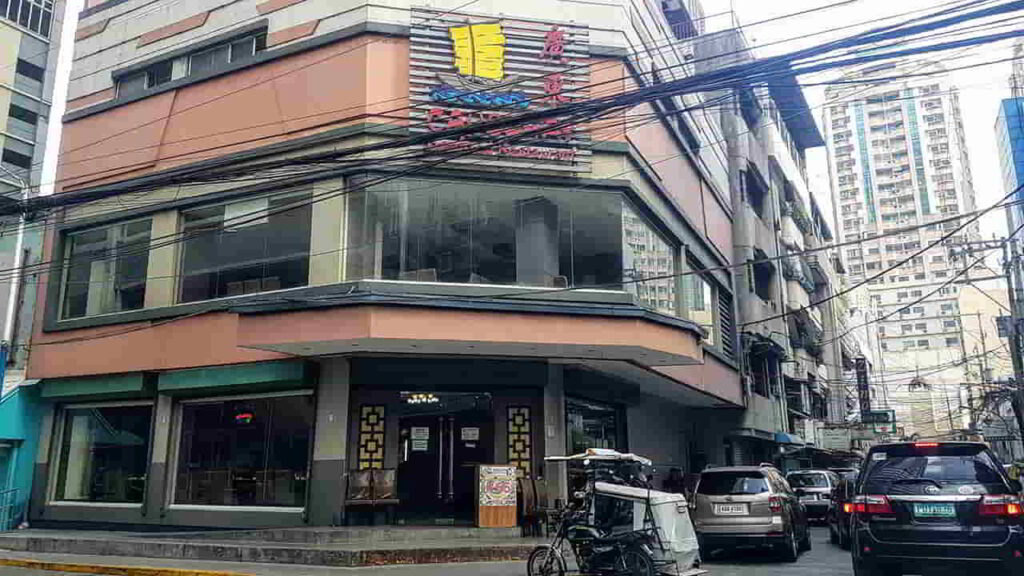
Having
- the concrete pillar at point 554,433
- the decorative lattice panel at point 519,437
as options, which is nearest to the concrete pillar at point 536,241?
the concrete pillar at point 554,433

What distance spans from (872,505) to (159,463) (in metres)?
14.6

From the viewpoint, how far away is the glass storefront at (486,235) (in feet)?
51.0

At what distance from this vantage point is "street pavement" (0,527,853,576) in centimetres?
1152

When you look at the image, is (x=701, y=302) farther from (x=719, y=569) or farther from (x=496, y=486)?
(x=719, y=569)

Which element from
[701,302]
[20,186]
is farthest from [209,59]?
[701,302]

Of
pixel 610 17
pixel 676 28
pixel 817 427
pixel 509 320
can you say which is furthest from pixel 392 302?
pixel 817 427

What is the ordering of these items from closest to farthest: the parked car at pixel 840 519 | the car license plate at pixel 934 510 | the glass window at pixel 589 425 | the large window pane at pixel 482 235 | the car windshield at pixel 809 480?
the car license plate at pixel 934 510 < the parked car at pixel 840 519 < the large window pane at pixel 482 235 < the glass window at pixel 589 425 < the car windshield at pixel 809 480

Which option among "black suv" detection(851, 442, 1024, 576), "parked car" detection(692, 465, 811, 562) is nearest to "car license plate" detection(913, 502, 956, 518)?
"black suv" detection(851, 442, 1024, 576)

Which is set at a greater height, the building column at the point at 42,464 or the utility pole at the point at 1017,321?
the utility pole at the point at 1017,321

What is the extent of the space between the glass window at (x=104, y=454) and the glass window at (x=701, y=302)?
13.9 meters

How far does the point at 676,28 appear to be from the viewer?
1034 inches

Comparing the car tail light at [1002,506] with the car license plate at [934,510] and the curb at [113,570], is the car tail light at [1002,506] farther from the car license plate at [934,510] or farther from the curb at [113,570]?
the curb at [113,570]

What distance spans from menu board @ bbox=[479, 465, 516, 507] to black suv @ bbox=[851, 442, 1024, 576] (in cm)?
713

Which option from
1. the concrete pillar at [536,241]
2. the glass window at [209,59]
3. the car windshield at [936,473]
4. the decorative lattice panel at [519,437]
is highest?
the glass window at [209,59]
